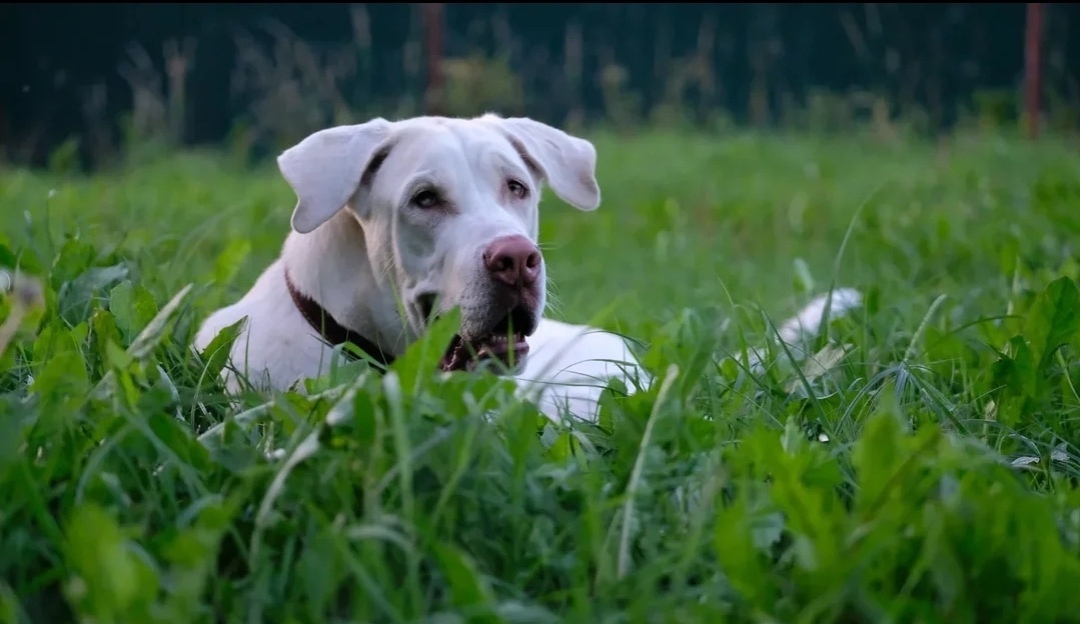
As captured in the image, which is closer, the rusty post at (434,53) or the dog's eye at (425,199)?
the dog's eye at (425,199)

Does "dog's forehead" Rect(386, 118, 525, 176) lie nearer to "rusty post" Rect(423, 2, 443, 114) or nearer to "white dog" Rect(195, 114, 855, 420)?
"white dog" Rect(195, 114, 855, 420)

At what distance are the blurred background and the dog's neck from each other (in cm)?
702

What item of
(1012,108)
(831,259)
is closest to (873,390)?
(831,259)

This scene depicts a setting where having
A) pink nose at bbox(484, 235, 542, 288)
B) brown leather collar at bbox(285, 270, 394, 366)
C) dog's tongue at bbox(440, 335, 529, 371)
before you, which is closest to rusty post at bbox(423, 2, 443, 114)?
brown leather collar at bbox(285, 270, 394, 366)

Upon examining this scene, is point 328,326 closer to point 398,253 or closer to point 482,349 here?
point 398,253

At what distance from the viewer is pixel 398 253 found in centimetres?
309

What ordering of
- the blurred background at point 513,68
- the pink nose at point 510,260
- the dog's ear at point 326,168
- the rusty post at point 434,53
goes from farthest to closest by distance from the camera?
the blurred background at point 513,68 < the rusty post at point 434,53 < the dog's ear at point 326,168 < the pink nose at point 510,260

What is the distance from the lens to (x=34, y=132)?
35.6 ft

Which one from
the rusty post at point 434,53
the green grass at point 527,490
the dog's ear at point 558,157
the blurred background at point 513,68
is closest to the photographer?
the green grass at point 527,490

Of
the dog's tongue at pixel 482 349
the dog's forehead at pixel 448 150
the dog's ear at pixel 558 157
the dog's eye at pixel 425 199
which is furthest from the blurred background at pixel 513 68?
the dog's tongue at pixel 482 349

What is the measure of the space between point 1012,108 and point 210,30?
757cm

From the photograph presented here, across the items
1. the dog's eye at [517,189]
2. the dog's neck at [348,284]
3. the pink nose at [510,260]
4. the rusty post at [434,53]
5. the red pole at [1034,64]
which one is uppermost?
the dog's eye at [517,189]

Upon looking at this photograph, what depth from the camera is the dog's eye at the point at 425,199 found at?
309 cm

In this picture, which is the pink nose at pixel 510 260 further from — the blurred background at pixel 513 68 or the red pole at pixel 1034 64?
the red pole at pixel 1034 64
